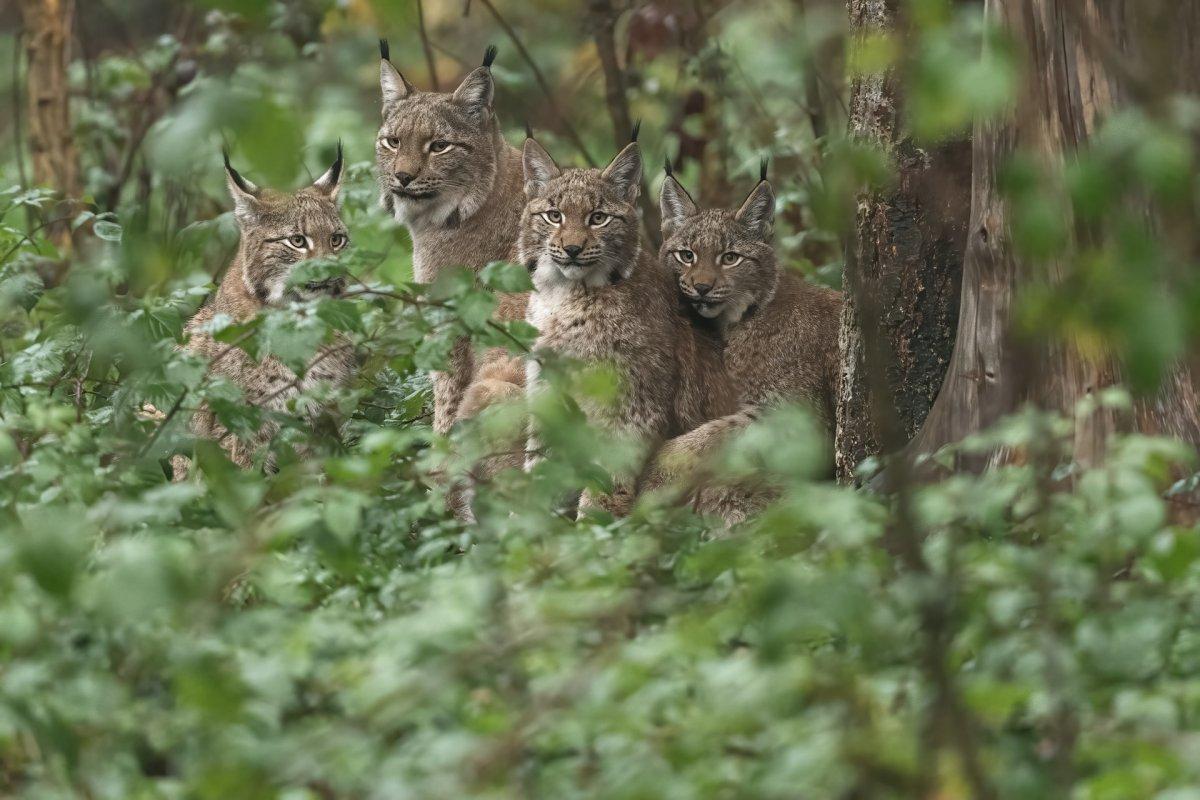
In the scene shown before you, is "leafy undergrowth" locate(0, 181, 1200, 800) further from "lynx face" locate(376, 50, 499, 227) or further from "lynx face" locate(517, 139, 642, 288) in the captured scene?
"lynx face" locate(376, 50, 499, 227)

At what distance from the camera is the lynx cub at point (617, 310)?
6.00 m

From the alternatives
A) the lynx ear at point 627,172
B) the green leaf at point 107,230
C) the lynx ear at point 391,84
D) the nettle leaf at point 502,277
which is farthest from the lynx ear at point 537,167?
the nettle leaf at point 502,277

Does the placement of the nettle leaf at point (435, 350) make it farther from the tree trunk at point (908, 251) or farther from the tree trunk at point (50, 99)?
the tree trunk at point (50, 99)

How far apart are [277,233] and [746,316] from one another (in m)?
1.98

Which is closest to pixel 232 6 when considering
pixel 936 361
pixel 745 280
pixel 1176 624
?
pixel 1176 624

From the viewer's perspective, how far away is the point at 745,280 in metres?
6.34

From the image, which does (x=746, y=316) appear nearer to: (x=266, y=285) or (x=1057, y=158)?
(x=266, y=285)

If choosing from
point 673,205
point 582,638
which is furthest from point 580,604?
point 673,205

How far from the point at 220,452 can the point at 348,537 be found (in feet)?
2.44

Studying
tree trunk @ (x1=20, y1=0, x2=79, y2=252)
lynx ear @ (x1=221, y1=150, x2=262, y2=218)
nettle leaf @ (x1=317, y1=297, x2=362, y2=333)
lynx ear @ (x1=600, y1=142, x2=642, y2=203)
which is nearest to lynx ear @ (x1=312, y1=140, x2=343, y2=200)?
lynx ear @ (x1=221, y1=150, x2=262, y2=218)

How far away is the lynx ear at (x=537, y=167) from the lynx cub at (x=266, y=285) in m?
0.86

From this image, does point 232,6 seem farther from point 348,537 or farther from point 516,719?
point 348,537

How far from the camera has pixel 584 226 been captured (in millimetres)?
6246

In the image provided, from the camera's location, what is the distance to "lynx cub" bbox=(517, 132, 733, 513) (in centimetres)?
600
